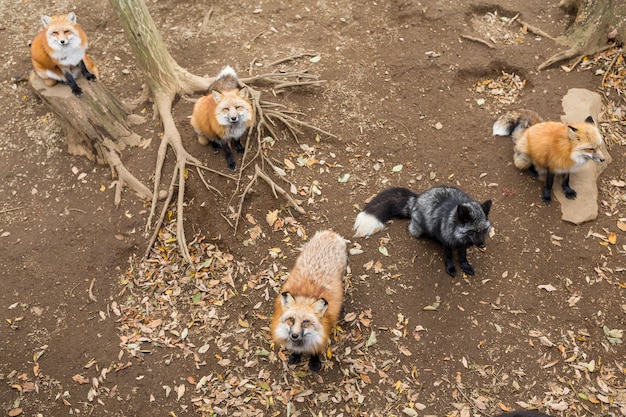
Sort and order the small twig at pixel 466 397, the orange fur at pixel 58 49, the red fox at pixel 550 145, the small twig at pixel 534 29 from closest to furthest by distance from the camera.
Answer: the small twig at pixel 466 397 < the red fox at pixel 550 145 < the orange fur at pixel 58 49 < the small twig at pixel 534 29

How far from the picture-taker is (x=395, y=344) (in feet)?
19.4

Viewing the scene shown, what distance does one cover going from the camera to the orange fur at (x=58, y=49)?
272 inches

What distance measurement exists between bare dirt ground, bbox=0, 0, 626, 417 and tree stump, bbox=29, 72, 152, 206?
212mm

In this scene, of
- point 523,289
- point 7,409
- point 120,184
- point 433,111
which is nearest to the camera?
point 7,409

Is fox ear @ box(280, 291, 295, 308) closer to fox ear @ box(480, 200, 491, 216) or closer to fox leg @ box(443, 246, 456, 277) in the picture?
fox leg @ box(443, 246, 456, 277)

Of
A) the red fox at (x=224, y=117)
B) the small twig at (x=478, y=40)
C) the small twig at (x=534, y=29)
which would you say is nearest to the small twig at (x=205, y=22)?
the red fox at (x=224, y=117)

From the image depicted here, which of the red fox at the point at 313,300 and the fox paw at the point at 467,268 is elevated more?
the red fox at the point at 313,300

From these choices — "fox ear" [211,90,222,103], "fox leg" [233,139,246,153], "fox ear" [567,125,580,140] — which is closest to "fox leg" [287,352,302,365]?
"fox leg" [233,139,246,153]

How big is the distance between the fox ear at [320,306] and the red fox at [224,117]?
292 cm

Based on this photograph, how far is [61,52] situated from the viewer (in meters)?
6.94

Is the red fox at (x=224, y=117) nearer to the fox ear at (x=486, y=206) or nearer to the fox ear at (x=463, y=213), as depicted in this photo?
the fox ear at (x=463, y=213)

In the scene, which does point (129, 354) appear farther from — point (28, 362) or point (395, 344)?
point (395, 344)

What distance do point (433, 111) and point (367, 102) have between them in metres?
1.15

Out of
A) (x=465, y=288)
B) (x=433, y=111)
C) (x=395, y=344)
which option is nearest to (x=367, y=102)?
(x=433, y=111)
